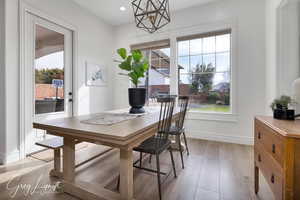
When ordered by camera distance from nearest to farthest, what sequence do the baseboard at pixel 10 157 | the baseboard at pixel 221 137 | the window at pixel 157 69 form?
the baseboard at pixel 10 157, the baseboard at pixel 221 137, the window at pixel 157 69

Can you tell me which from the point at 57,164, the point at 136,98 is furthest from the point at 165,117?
the point at 57,164

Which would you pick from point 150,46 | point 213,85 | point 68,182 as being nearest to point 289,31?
point 213,85

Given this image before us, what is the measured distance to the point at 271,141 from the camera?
1.18 metres

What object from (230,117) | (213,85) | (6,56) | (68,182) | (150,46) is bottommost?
(68,182)

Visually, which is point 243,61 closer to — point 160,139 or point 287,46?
point 287,46

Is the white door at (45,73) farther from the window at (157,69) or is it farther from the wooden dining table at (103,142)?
the window at (157,69)

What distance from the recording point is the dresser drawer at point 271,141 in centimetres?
103

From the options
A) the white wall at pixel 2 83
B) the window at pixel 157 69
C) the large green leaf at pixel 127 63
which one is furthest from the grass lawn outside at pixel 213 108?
the white wall at pixel 2 83

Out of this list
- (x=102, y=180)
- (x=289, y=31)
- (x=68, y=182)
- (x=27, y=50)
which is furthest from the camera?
(x=27, y=50)

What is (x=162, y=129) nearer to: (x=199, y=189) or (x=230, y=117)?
(x=199, y=189)

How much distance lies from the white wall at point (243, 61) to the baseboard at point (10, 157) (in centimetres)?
323

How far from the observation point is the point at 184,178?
1891 millimetres

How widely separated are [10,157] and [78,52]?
2.27m

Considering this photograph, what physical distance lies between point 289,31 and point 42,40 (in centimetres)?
389
